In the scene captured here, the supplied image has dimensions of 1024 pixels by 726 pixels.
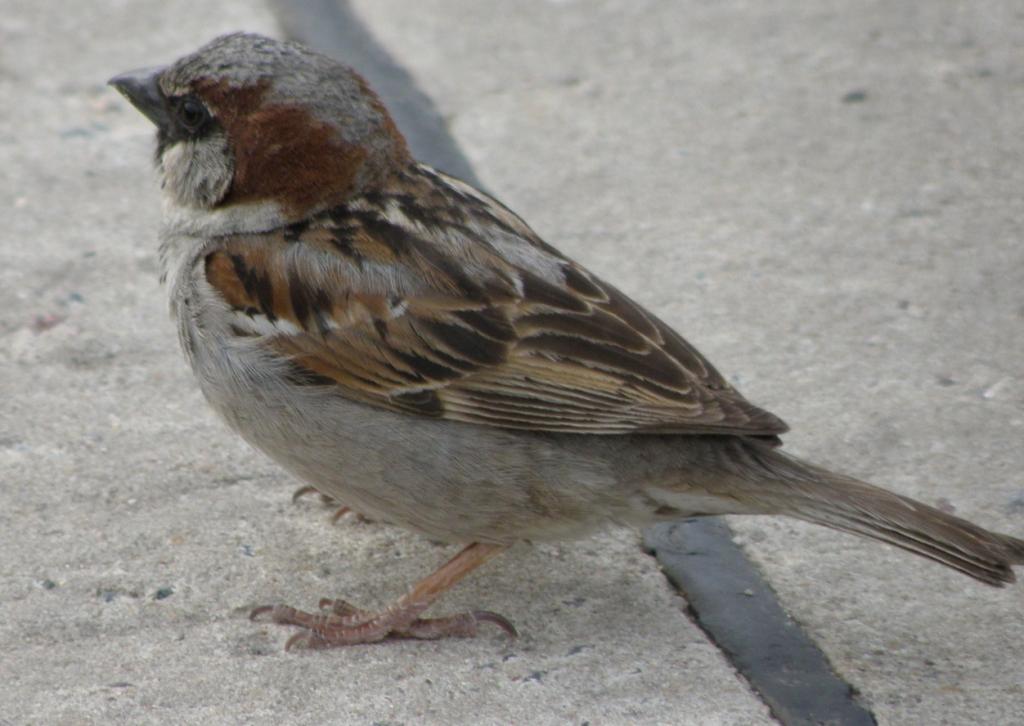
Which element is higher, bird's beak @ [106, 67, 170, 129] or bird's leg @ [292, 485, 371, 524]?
bird's beak @ [106, 67, 170, 129]

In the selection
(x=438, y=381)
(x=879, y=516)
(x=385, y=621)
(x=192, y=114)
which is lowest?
(x=385, y=621)

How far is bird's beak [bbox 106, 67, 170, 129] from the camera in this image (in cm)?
373

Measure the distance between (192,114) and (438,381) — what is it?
0.89 meters

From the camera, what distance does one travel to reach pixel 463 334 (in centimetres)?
340

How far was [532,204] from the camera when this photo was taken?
5117 mm

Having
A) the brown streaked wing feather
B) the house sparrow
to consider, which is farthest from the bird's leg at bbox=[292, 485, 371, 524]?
the brown streaked wing feather

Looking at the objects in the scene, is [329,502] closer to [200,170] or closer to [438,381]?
[438,381]

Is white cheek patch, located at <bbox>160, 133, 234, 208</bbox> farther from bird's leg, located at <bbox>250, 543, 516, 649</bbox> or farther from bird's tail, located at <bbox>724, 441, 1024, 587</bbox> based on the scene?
bird's tail, located at <bbox>724, 441, 1024, 587</bbox>

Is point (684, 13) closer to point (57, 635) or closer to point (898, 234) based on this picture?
point (898, 234)

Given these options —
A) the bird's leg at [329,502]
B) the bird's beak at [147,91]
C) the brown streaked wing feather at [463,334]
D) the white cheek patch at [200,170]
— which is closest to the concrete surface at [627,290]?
the bird's leg at [329,502]

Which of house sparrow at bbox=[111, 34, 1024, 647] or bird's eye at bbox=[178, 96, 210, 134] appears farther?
bird's eye at bbox=[178, 96, 210, 134]

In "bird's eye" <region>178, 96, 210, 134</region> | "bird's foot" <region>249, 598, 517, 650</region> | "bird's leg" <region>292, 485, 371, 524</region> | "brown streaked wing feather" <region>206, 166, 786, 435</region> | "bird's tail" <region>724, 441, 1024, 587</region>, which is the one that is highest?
"bird's eye" <region>178, 96, 210, 134</region>

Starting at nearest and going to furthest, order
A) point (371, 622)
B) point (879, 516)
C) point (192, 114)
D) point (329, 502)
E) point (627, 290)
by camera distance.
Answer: point (879, 516), point (371, 622), point (192, 114), point (329, 502), point (627, 290)

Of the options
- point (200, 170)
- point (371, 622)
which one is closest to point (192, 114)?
point (200, 170)
